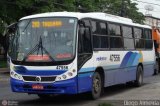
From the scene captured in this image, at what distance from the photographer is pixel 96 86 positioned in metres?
15.5

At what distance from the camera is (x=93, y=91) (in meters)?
15.3

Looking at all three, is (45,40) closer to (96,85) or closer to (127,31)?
(96,85)

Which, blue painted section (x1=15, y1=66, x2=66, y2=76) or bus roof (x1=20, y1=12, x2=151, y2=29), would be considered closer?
blue painted section (x1=15, y1=66, x2=66, y2=76)

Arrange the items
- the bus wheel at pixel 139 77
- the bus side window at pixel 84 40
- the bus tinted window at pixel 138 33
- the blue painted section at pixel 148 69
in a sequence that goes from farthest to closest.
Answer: the blue painted section at pixel 148 69, the bus tinted window at pixel 138 33, the bus wheel at pixel 139 77, the bus side window at pixel 84 40

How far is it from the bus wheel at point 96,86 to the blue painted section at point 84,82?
0.37m

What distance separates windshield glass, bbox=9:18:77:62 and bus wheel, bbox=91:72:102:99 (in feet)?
5.90

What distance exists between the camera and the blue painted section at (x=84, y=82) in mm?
14102

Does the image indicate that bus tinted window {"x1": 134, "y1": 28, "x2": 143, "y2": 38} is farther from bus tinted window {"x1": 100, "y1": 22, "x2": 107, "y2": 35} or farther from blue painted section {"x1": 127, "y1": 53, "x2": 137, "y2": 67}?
bus tinted window {"x1": 100, "y1": 22, "x2": 107, "y2": 35}

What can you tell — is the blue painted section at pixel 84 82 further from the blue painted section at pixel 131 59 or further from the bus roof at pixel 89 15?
the blue painted section at pixel 131 59

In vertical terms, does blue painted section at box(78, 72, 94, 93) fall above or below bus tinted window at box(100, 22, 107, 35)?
below

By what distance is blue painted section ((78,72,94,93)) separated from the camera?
1410 centimetres

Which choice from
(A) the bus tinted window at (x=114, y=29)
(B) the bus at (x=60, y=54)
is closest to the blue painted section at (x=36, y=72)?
(B) the bus at (x=60, y=54)

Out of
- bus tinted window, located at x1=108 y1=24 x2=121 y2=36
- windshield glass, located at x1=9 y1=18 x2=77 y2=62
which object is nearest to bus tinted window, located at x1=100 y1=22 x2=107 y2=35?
bus tinted window, located at x1=108 y1=24 x2=121 y2=36

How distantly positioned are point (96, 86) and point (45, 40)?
252cm
